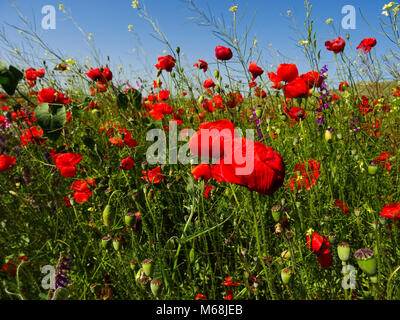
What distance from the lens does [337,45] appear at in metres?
1.69

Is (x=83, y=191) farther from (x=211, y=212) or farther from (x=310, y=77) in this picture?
(x=310, y=77)

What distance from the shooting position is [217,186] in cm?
159

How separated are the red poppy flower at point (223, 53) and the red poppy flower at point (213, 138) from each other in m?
1.12

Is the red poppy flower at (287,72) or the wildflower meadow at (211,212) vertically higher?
the red poppy flower at (287,72)

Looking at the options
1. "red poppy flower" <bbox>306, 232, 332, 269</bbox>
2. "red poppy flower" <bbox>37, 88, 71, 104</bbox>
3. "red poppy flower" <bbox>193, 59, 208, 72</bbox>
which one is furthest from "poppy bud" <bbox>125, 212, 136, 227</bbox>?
"red poppy flower" <bbox>193, 59, 208, 72</bbox>

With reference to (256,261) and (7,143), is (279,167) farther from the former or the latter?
(7,143)

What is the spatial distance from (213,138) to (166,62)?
1410mm

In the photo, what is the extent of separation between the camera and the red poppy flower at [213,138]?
726 millimetres

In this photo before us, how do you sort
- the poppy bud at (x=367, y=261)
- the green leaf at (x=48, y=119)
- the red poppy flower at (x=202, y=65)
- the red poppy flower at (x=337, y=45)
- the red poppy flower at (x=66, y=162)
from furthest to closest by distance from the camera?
1. the red poppy flower at (x=202, y=65)
2. the red poppy flower at (x=337, y=45)
3. the red poppy flower at (x=66, y=162)
4. the green leaf at (x=48, y=119)
5. the poppy bud at (x=367, y=261)

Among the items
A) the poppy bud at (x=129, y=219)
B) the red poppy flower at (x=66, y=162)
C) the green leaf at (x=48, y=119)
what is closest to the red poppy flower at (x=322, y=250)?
the poppy bud at (x=129, y=219)

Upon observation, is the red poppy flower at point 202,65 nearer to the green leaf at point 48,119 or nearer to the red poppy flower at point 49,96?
the red poppy flower at point 49,96

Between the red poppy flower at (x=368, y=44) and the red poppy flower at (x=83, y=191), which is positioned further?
the red poppy flower at (x=368, y=44)

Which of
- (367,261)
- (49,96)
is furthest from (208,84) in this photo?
(367,261)

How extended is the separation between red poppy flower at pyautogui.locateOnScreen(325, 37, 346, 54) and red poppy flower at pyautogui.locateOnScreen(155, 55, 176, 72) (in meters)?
1.05
